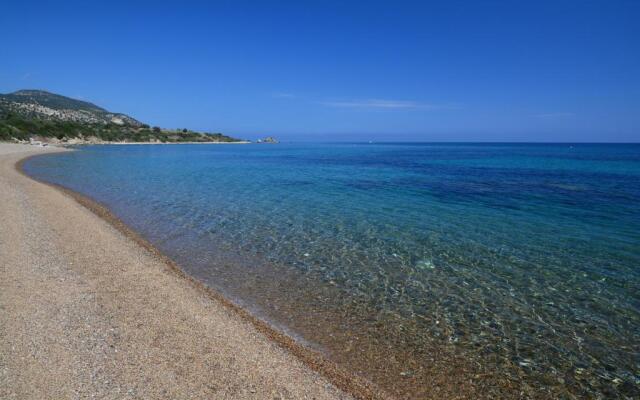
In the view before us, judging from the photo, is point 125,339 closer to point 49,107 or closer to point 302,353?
point 302,353

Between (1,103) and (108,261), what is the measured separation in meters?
171

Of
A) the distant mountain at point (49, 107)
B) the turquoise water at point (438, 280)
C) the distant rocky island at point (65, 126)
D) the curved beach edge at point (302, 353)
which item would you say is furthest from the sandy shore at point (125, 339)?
the distant mountain at point (49, 107)

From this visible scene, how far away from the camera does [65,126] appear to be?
345 feet

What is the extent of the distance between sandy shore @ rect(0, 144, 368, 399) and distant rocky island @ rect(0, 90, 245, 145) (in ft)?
301

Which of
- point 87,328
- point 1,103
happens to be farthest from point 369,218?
point 1,103

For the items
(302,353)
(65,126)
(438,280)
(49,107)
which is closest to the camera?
(302,353)

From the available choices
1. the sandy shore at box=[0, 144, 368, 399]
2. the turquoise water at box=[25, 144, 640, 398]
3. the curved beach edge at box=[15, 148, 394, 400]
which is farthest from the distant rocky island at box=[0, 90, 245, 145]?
the curved beach edge at box=[15, 148, 394, 400]

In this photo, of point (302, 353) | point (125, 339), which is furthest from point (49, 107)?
point (302, 353)

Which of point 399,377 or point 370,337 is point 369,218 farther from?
point 399,377

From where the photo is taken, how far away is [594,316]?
8.22m

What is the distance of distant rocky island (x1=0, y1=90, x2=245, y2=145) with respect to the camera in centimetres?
9062

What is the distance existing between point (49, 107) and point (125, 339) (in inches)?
7616

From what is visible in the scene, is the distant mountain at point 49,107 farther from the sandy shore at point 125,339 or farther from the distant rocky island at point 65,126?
the sandy shore at point 125,339

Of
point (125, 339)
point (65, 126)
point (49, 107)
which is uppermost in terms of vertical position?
point (49, 107)
